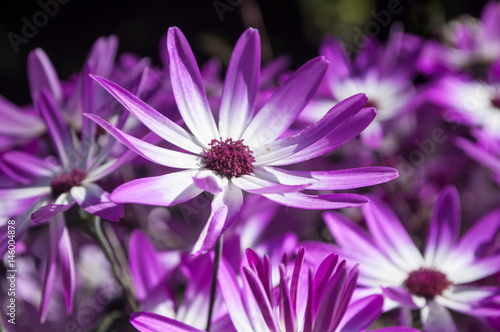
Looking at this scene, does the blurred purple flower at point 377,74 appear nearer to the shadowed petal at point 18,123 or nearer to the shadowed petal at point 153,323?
the shadowed petal at point 18,123

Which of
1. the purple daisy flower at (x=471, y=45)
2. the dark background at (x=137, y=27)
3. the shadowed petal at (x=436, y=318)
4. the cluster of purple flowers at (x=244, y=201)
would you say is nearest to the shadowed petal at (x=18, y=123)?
the cluster of purple flowers at (x=244, y=201)

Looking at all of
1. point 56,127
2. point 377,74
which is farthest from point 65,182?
point 377,74

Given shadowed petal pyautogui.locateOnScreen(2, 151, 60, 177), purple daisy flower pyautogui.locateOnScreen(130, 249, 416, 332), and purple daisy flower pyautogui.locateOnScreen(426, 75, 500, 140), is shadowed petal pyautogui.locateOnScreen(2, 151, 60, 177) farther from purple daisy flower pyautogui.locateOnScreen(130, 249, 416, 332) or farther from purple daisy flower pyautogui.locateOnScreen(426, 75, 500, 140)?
purple daisy flower pyautogui.locateOnScreen(426, 75, 500, 140)

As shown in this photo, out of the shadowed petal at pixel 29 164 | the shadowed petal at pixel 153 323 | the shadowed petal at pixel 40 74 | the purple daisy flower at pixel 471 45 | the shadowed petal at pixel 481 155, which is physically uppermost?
the purple daisy flower at pixel 471 45

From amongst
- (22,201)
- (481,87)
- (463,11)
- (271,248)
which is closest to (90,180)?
(22,201)

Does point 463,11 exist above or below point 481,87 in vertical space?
above

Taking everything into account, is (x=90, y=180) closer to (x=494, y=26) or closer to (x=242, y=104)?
(x=242, y=104)
